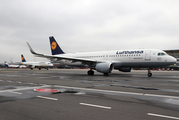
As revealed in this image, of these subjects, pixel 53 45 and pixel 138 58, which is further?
pixel 53 45

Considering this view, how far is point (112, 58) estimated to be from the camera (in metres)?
23.5

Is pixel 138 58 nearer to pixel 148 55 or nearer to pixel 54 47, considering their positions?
pixel 148 55

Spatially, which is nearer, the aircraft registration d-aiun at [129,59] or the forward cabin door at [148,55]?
the aircraft registration d-aiun at [129,59]

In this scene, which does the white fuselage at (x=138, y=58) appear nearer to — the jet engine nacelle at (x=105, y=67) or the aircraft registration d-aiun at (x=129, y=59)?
the aircraft registration d-aiun at (x=129, y=59)

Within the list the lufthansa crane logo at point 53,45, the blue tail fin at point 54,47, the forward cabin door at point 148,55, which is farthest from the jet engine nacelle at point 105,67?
the lufthansa crane logo at point 53,45

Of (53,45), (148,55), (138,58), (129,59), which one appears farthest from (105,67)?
(53,45)

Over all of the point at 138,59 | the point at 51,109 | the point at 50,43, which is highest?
the point at 50,43

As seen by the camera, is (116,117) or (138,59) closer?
(116,117)

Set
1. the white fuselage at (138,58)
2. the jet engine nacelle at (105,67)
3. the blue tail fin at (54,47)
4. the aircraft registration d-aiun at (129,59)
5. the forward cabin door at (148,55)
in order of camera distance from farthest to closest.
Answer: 1. the blue tail fin at (54,47)
2. the jet engine nacelle at (105,67)
3. the forward cabin door at (148,55)
4. the aircraft registration d-aiun at (129,59)
5. the white fuselage at (138,58)

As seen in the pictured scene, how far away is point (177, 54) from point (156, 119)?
62652 mm

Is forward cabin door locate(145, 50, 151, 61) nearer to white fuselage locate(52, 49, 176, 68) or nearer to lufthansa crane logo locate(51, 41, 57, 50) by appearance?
white fuselage locate(52, 49, 176, 68)

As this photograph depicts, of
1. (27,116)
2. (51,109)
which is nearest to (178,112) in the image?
(51,109)

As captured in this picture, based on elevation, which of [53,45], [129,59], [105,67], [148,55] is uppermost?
[53,45]

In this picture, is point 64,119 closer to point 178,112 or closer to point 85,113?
point 85,113
